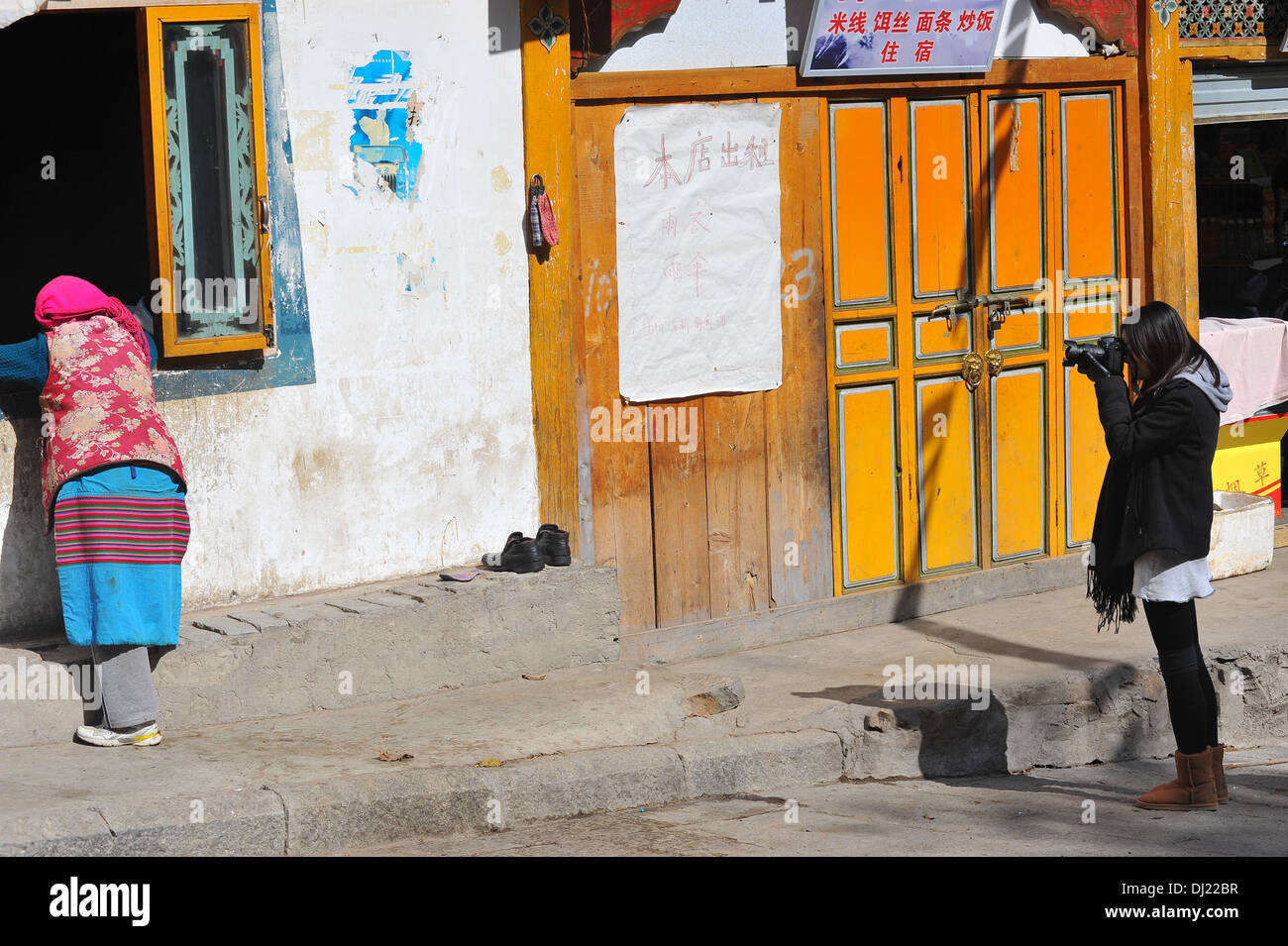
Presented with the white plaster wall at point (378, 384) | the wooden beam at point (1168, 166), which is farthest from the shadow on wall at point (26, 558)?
the wooden beam at point (1168, 166)

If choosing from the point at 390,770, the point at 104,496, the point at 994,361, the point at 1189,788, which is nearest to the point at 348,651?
the point at 390,770

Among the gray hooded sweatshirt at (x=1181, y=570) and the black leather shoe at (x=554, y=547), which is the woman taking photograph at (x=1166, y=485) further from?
the black leather shoe at (x=554, y=547)

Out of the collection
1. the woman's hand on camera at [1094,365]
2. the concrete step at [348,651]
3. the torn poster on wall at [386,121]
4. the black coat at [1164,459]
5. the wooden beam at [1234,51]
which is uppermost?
the wooden beam at [1234,51]

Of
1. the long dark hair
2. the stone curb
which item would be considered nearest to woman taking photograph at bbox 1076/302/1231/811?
the long dark hair

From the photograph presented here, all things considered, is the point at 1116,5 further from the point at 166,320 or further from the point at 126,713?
the point at 126,713

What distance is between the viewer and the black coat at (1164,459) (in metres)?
5.61

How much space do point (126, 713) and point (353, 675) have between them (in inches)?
36.9

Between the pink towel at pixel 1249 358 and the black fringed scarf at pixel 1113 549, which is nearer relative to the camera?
the black fringed scarf at pixel 1113 549

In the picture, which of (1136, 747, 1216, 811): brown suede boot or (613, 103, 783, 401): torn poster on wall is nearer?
(1136, 747, 1216, 811): brown suede boot

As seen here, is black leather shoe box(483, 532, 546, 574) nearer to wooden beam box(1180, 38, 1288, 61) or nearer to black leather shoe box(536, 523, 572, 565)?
black leather shoe box(536, 523, 572, 565)

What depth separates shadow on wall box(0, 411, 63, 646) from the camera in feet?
19.9

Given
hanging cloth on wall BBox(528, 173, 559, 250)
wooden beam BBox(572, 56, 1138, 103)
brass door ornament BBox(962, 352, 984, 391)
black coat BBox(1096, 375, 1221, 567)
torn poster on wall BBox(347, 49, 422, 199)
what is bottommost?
black coat BBox(1096, 375, 1221, 567)

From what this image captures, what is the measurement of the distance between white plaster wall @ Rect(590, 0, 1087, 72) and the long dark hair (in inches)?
104
